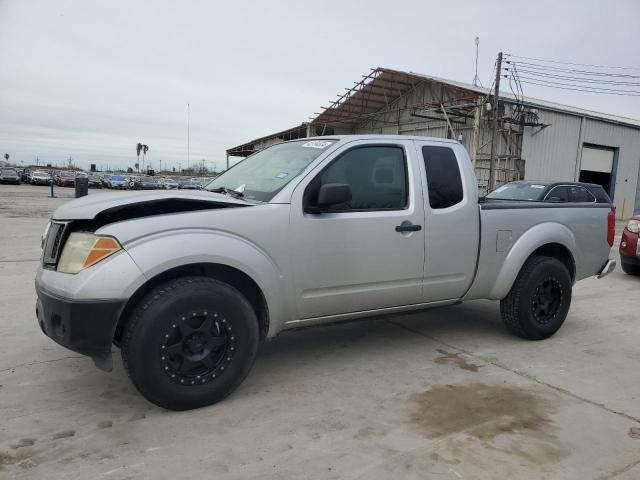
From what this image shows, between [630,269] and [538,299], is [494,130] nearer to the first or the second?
[630,269]

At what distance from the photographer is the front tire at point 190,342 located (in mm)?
2961

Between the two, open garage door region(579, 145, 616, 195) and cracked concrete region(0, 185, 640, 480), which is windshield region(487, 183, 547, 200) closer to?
cracked concrete region(0, 185, 640, 480)

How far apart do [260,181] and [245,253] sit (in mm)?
816

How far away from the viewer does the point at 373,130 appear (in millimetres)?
30734

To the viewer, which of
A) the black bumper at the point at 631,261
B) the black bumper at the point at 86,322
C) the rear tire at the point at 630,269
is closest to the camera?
the black bumper at the point at 86,322

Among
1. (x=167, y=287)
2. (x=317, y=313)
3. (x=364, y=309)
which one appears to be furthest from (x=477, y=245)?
(x=167, y=287)

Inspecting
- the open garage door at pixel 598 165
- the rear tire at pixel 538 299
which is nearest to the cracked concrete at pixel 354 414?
the rear tire at pixel 538 299

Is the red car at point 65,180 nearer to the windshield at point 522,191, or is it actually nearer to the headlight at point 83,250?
the windshield at point 522,191

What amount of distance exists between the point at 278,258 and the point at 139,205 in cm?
95

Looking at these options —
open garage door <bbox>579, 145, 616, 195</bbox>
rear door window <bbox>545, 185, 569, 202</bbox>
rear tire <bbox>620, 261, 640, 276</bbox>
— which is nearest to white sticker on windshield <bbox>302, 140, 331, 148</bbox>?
Answer: rear tire <bbox>620, 261, 640, 276</bbox>

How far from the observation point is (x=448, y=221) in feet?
13.6

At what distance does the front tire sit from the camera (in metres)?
2.96

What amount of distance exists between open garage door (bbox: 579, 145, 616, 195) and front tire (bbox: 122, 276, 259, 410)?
27.3m

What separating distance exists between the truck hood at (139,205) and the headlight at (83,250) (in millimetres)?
129
